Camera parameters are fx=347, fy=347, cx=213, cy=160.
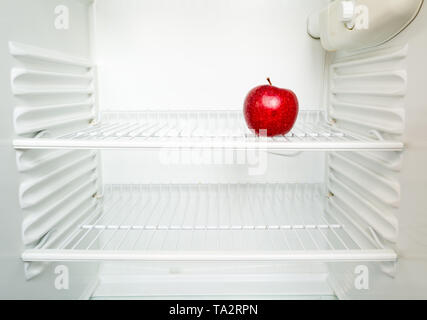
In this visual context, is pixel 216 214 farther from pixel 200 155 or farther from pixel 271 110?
pixel 271 110

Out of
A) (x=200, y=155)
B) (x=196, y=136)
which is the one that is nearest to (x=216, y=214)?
(x=200, y=155)

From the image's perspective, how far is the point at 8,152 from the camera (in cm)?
84

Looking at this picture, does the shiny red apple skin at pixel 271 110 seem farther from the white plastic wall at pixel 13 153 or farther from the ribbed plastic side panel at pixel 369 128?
the white plastic wall at pixel 13 153

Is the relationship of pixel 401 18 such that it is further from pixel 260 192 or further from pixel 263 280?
pixel 263 280

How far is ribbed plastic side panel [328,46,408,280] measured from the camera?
90 centimetres

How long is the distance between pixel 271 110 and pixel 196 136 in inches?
9.9

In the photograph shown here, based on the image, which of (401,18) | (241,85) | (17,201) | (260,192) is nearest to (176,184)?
Answer: (260,192)

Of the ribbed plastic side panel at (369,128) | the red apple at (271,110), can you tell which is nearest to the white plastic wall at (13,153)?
the red apple at (271,110)

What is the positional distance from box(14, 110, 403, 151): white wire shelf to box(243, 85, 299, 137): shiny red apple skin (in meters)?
0.04

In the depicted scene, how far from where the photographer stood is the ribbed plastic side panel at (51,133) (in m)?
0.89

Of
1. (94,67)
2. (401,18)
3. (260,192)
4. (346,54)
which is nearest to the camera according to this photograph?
(401,18)

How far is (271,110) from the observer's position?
0.99m

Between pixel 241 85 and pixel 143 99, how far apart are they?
40 cm

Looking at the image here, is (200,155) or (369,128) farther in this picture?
(200,155)
